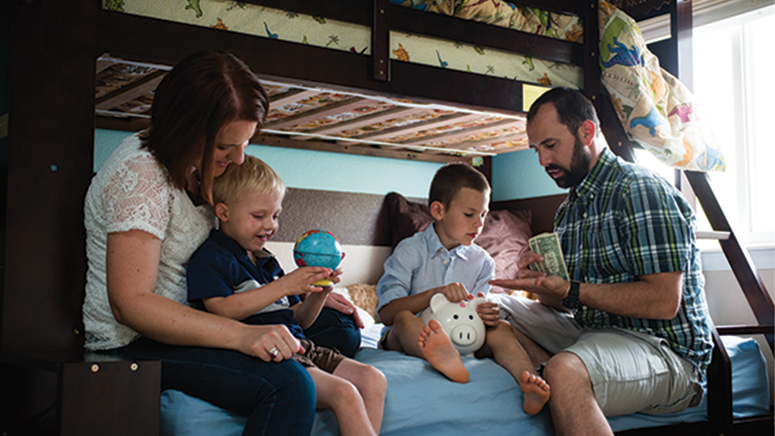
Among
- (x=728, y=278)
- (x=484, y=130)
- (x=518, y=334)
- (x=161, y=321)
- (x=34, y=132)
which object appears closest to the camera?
(x=161, y=321)

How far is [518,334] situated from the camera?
81.0 inches

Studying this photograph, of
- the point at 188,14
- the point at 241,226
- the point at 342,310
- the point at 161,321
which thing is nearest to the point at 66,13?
Answer: the point at 188,14

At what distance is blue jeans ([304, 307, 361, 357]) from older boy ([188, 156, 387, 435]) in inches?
5.5

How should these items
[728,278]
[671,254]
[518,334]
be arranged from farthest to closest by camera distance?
[728,278] < [518,334] < [671,254]

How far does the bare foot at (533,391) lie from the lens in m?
1.61

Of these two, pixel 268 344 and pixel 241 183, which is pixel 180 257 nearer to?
pixel 241 183

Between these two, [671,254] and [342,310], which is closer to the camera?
[671,254]

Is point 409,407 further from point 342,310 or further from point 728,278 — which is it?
point 728,278

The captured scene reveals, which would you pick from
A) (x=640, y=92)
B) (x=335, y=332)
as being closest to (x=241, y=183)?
(x=335, y=332)

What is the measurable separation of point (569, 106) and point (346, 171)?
1.93 metres

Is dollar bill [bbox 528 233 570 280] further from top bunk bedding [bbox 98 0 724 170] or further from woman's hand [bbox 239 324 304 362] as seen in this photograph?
woman's hand [bbox 239 324 304 362]

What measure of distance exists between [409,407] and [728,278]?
5.90ft

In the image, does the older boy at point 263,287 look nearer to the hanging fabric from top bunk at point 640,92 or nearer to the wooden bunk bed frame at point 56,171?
the wooden bunk bed frame at point 56,171

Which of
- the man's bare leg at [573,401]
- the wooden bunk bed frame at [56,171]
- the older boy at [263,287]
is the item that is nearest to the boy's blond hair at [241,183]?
the older boy at [263,287]
